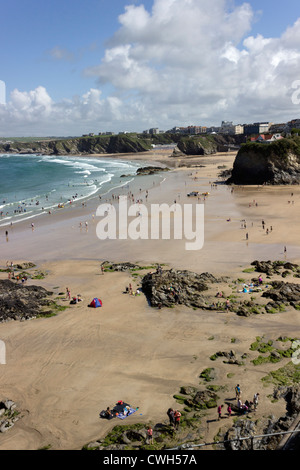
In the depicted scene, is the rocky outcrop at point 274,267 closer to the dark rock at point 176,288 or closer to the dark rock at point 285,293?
the dark rock at point 285,293

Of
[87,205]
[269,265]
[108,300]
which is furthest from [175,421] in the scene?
[87,205]

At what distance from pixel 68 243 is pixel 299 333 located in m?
26.7

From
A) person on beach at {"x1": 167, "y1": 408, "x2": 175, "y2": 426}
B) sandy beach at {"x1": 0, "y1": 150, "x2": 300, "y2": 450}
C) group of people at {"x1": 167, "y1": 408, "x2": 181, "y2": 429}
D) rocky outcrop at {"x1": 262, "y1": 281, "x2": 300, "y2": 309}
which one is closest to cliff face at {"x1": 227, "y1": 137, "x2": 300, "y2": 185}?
sandy beach at {"x1": 0, "y1": 150, "x2": 300, "y2": 450}

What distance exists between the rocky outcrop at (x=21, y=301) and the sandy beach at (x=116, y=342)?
2.60 feet

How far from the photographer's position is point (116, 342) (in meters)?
19.2

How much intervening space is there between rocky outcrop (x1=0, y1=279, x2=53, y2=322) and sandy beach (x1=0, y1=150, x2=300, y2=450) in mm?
793

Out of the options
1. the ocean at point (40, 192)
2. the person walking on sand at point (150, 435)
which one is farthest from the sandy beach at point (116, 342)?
the ocean at point (40, 192)

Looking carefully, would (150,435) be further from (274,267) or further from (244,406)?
(274,267)

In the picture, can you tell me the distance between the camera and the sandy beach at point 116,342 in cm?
1387

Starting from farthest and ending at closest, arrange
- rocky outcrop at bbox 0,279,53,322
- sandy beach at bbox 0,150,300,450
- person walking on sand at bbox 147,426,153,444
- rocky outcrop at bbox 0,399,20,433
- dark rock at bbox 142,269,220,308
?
dark rock at bbox 142,269,220,308 → rocky outcrop at bbox 0,279,53,322 → sandy beach at bbox 0,150,300,450 → rocky outcrop at bbox 0,399,20,433 → person walking on sand at bbox 147,426,153,444

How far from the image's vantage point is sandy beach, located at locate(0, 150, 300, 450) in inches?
546

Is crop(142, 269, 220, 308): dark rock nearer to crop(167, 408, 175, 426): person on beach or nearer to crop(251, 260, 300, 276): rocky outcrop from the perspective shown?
crop(251, 260, 300, 276): rocky outcrop

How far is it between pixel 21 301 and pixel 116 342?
26.4 feet
